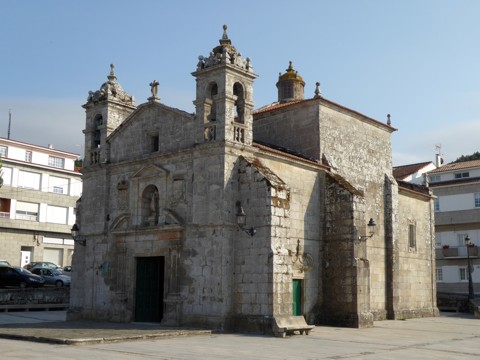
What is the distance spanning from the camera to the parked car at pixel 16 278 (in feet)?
107

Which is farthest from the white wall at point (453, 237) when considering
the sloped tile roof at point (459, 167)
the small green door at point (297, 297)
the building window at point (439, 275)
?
the small green door at point (297, 297)

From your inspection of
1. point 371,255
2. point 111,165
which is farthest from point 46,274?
point 371,255

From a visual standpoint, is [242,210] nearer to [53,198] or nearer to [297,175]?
[297,175]

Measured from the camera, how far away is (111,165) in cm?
2294

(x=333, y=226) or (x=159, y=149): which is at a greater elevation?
(x=159, y=149)

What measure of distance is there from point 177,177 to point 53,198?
2957 centimetres

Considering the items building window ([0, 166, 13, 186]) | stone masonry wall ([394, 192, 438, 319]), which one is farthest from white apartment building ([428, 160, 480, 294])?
building window ([0, 166, 13, 186])

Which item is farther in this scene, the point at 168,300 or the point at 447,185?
the point at 447,185

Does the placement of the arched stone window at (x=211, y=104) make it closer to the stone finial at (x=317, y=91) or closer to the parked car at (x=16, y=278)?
the stone finial at (x=317, y=91)

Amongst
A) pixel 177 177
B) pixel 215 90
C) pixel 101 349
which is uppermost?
pixel 215 90

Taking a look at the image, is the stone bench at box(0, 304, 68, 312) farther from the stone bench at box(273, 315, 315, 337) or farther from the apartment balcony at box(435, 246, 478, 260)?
the apartment balcony at box(435, 246, 478, 260)

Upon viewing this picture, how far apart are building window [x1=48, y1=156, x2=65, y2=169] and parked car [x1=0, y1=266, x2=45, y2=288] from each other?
55.4ft

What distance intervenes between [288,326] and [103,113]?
11818 millimetres

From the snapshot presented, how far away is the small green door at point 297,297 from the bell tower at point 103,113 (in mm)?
9121
